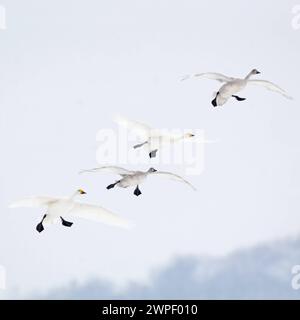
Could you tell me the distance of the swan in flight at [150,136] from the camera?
10.8 meters

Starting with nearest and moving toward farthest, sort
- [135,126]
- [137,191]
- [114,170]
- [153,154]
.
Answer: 1. [114,170]
2. [137,191]
3. [135,126]
4. [153,154]

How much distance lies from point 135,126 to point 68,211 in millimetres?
1281

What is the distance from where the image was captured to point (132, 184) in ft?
34.5

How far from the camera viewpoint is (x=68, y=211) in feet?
34.1

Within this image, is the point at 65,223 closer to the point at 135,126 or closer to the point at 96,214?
the point at 96,214

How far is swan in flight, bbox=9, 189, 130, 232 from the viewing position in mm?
10148

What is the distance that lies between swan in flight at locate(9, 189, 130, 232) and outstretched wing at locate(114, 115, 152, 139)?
1059 mm

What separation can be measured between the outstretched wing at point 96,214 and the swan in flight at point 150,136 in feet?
2.95

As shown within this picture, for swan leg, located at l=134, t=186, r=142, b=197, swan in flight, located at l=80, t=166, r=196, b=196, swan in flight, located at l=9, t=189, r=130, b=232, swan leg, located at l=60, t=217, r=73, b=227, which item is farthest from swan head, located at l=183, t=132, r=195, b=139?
swan leg, located at l=60, t=217, r=73, b=227

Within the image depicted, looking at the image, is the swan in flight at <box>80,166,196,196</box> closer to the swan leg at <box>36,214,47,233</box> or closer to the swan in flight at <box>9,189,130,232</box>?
the swan in flight at <box>9,189,130,232</box>

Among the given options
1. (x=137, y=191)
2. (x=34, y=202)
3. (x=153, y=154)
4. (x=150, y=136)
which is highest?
(x=150, y=136)

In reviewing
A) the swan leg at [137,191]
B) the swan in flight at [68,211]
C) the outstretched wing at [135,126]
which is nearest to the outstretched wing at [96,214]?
the swan in flight at [68,211]

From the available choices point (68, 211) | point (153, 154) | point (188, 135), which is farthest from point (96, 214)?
point (188, 135)
